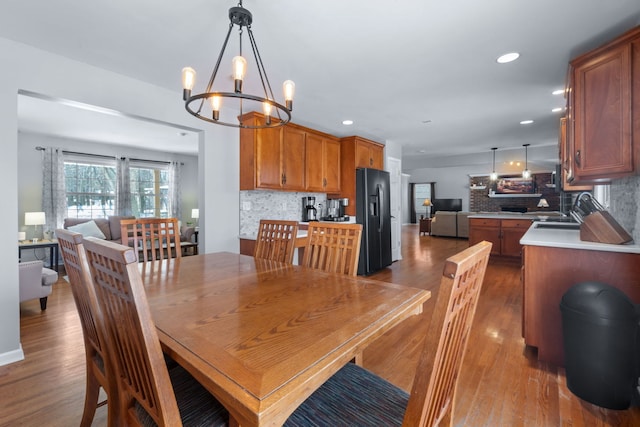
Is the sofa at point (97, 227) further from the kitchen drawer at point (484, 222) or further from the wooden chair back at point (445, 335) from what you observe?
the kitchen drawer at point (484, 222)

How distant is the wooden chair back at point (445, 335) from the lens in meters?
0.62

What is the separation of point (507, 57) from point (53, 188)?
7.23 metres

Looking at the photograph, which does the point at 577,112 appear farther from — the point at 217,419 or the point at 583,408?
the point at 217,419

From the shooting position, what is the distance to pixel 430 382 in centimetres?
65

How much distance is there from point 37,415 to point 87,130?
4.95 meters

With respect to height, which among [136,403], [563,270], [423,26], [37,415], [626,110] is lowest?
[37,415]

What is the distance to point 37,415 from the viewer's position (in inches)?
63.8

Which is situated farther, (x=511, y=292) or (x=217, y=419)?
(x=511, y=292)

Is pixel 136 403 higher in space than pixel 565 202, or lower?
lower

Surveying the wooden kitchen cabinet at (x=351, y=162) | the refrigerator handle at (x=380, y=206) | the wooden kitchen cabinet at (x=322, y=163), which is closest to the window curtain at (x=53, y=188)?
the wooden kitchen cabinet at (x=322, y=163)

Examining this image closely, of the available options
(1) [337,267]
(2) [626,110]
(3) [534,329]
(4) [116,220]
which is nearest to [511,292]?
(3) [534,329]

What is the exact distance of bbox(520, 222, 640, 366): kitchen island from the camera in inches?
72.4

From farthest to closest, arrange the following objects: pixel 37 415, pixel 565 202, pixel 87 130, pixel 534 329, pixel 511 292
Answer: pixel 565 202 < pixel 87 130 < pixel 511 292 < pixel 534 329 < pixel 37 415

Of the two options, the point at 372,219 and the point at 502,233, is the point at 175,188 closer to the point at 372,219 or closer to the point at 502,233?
the point at 372,219
